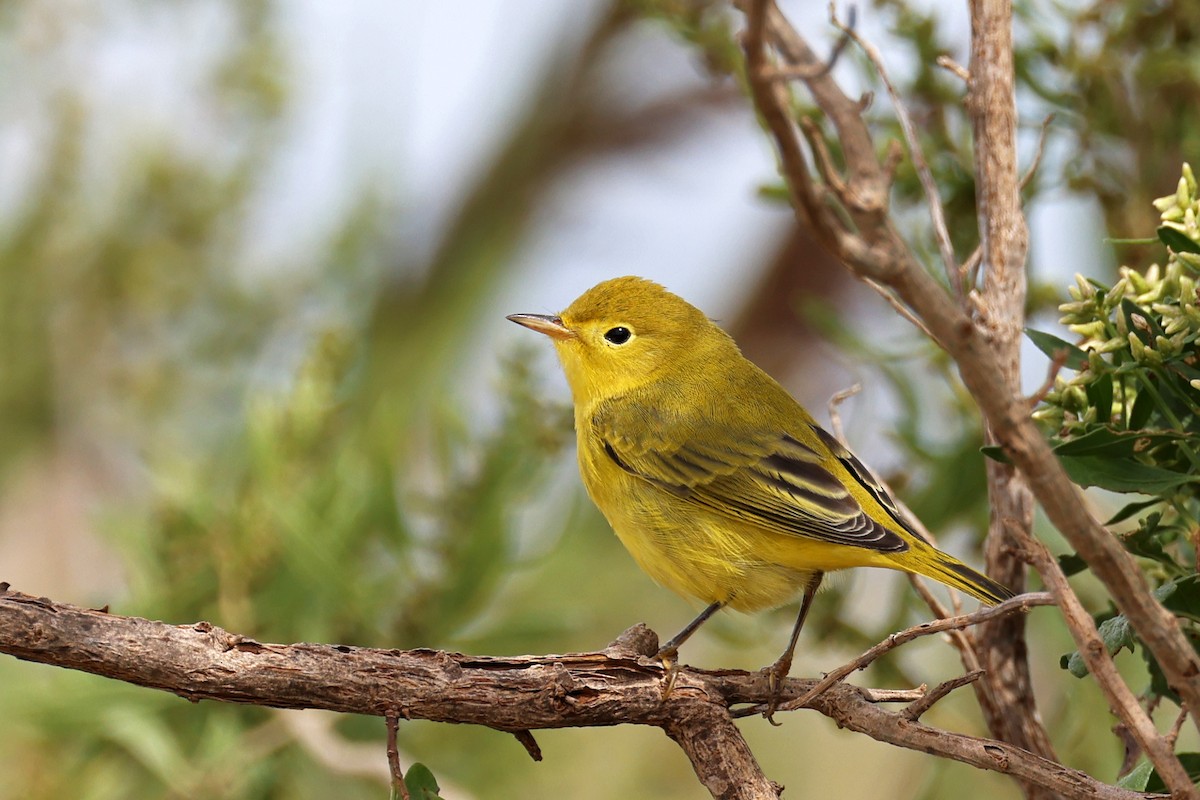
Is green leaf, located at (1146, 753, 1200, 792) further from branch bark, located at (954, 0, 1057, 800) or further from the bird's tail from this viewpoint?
the bird's tail

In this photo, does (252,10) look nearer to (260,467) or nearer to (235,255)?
(235,255)

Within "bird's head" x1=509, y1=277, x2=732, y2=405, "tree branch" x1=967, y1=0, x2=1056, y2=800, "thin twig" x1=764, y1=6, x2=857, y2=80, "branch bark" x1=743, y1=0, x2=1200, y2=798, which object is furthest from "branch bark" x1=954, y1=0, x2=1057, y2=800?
"bird's head" x1=509, y1=277, x2=732, y2=405

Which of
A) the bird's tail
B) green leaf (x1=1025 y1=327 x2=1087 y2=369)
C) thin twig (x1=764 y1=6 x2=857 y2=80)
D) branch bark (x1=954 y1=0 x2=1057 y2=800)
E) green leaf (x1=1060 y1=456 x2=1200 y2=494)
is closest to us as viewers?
thin twig (x1=764 y1=6 x2=857 y2=80)

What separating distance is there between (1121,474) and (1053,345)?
206 mm

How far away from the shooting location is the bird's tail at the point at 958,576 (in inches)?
74.0

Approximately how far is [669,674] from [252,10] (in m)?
3.47

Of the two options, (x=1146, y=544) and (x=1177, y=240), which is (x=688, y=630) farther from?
(x=1177, y=240)

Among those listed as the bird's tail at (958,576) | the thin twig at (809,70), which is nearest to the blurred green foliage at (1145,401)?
the bird's tail at (958,576)

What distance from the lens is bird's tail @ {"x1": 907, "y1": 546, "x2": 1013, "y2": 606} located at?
1880 millimetres

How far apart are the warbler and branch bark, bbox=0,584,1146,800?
14.0 inches

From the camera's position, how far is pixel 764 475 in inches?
96.4

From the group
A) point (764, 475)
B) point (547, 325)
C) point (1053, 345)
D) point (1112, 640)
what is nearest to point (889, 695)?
point (1112, 640)

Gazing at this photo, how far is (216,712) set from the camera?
2.91 meters

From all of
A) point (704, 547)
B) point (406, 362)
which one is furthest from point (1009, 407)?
point (406, 362)
